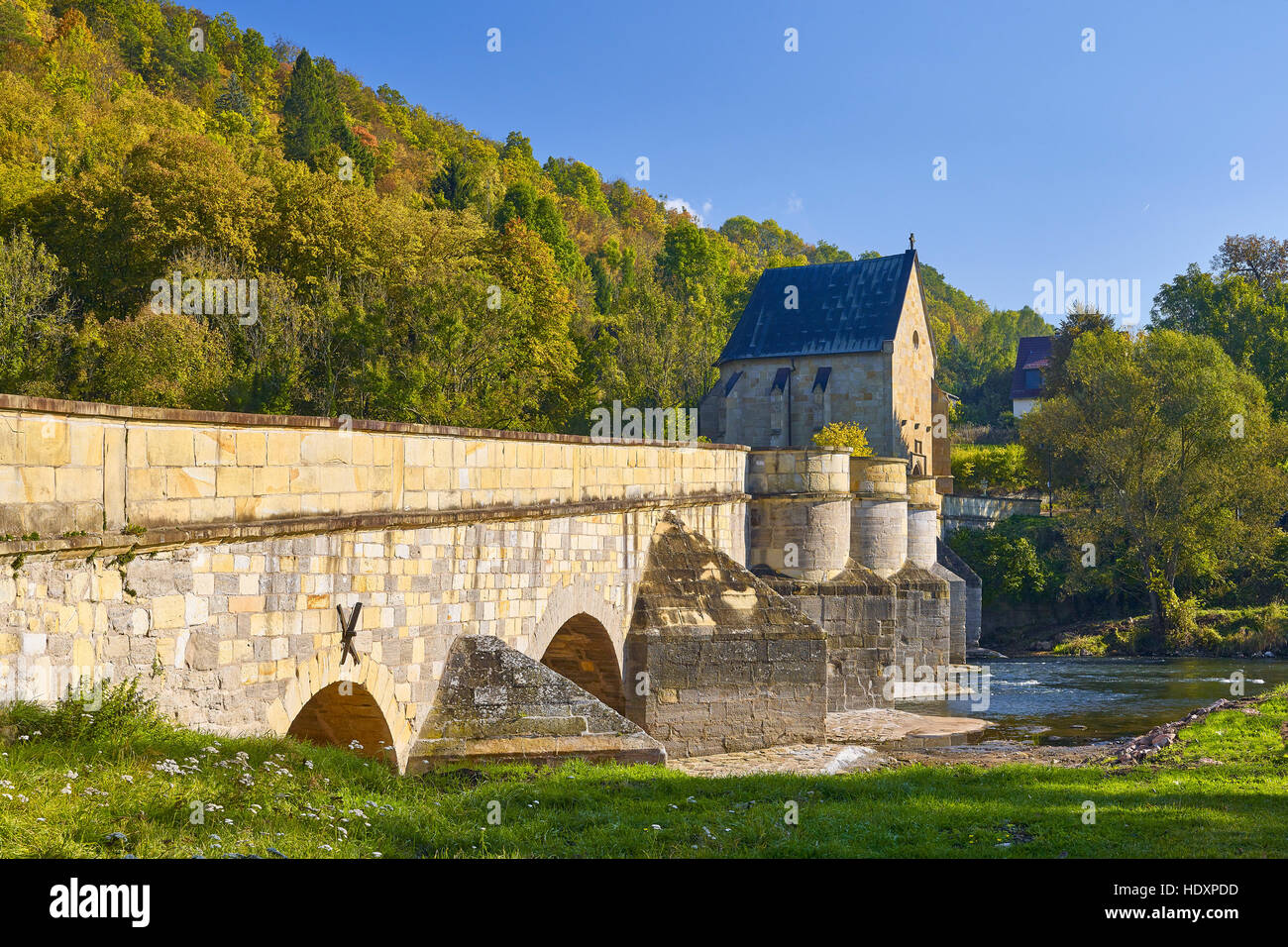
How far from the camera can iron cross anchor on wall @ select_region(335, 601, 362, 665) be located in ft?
32.1

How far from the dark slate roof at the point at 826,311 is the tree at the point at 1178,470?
30.4ft

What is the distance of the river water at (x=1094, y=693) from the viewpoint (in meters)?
24.8

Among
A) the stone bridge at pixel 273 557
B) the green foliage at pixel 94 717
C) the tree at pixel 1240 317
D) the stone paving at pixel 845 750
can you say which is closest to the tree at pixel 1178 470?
the tree at pixel 1240 317

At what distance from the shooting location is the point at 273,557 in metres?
8.88

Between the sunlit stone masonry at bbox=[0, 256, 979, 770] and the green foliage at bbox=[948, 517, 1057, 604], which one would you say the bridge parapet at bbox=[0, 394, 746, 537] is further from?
the green foliage at bbox=[948, 517, 1057, 604]

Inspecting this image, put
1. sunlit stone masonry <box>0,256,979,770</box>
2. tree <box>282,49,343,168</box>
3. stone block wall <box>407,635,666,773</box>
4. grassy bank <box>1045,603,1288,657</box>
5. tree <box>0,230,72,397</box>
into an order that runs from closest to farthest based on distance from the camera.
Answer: sunlit stone masonry <box>0,256,979,770</box>, stone block wall <box>407,635,666,773</box>, tree <box>0,230,72,397</box>, grassy bank <box>1045,603,1288,657</box>, tree <box>282,49,343,168</box>

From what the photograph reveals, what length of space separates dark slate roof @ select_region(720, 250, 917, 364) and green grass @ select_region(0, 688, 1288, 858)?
35652 mm

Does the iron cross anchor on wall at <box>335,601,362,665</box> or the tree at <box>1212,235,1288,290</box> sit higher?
the tree at <box>1212,235,1288,290</box>

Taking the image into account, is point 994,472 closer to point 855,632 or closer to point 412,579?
point 855,632
